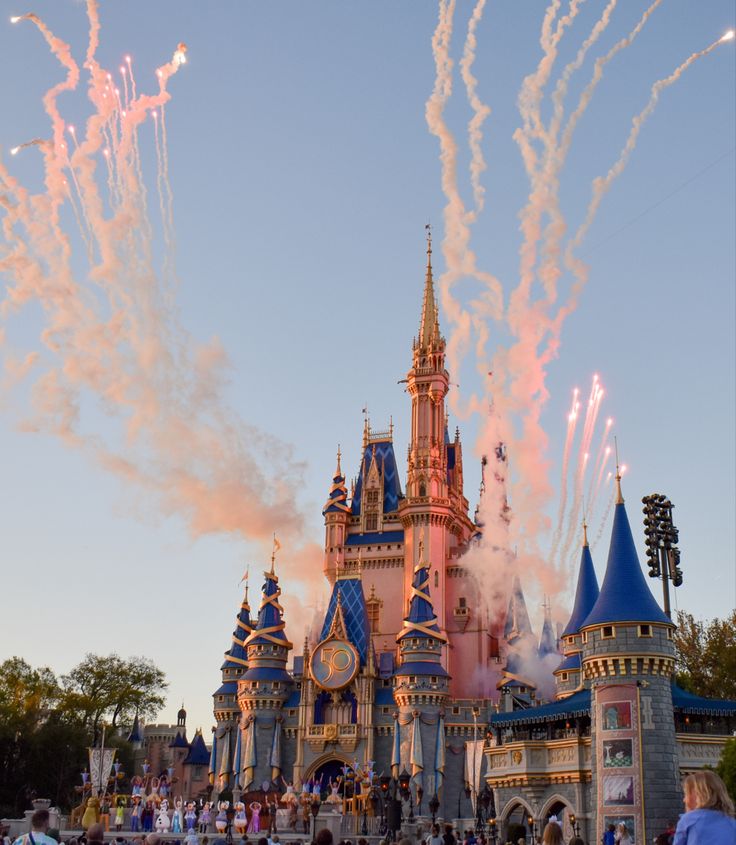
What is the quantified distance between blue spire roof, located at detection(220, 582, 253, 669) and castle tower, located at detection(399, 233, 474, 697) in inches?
458

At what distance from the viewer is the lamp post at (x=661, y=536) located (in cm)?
5297

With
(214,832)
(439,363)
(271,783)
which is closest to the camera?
(214,832)

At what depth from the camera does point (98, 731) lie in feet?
274

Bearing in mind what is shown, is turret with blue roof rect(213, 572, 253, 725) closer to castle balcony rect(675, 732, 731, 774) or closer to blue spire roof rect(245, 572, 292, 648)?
blue spire roof rect(245, 572, 292, 648)

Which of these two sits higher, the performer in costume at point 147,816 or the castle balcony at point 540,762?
the castle balcony at point 540,762

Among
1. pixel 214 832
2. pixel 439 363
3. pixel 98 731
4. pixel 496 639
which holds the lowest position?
pixel 214 832

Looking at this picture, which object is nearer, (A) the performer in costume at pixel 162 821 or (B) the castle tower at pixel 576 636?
(A) the performer in costume at pixel 162 821

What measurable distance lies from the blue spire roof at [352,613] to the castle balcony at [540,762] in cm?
1820

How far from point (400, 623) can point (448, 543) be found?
674 cm

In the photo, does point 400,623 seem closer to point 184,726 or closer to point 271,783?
point 271,783

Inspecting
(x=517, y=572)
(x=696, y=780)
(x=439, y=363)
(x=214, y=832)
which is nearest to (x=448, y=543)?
(x=517, y=572)

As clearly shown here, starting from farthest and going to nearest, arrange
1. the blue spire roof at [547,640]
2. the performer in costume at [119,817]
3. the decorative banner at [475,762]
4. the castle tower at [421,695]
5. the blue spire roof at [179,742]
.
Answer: the blue spire roof at [179,742] → the blue spire roof at [547,640] → the castle tower at [421,695] → the decorative banner at [475,762] → the performer in costume at [119,817]

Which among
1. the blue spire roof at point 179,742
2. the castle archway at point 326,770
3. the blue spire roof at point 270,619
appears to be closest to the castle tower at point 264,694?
the blue spire roof at point 270,619

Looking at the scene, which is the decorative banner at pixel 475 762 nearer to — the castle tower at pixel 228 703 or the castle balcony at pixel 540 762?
the castle balcony at pixel 540 762
